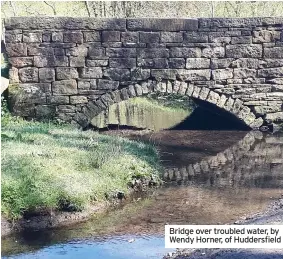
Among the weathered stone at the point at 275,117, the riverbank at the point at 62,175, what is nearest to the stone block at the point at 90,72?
the riverbank at the point at 62,175

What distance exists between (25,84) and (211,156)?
2.80 metres

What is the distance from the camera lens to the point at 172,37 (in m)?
8.95

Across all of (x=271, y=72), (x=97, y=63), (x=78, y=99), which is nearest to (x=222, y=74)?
(x=271, y=72)

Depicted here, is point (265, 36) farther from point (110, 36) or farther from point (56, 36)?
point (56, 36)

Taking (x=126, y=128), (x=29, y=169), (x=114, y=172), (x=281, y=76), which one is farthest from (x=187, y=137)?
(x=29, y=169)

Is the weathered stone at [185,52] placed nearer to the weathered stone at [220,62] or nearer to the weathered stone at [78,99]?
the weathered stone at [220,62]

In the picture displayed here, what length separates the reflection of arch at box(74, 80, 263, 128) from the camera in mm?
8992

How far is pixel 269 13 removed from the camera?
9.80 meters

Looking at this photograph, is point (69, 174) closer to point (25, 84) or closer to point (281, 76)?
point (25, 84)

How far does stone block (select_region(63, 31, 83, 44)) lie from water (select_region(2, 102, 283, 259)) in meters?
1.70

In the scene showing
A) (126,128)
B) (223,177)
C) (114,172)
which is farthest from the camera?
(126,128)

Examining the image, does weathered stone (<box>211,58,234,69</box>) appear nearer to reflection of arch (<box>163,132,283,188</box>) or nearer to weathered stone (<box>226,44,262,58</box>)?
weathered stone (<box>226,44,262,58</box>)

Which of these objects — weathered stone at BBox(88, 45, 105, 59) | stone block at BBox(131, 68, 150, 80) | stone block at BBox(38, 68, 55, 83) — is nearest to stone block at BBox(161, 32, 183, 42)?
stone block at BBox(131, 68, 150, 80)

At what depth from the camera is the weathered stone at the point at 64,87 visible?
876 cm
